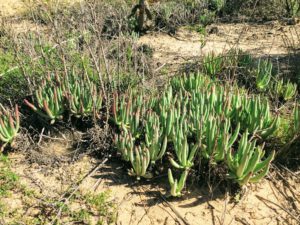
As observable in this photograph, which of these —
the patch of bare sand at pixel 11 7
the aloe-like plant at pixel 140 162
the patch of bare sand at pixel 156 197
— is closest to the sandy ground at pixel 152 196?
the patch of bare sand at pixel 156 197

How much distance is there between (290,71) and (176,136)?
282 centimetres

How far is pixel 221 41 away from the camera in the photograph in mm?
7074

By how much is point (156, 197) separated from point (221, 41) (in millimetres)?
4613

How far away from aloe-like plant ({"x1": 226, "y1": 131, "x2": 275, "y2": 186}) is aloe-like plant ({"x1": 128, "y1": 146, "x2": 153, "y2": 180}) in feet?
2.27

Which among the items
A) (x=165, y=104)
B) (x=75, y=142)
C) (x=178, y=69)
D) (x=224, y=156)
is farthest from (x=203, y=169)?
(x=178, y=69)

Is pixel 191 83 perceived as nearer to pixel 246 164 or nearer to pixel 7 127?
pixel 246 164

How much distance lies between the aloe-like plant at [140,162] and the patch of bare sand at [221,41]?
306cm

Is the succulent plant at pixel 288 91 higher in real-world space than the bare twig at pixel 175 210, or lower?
higher

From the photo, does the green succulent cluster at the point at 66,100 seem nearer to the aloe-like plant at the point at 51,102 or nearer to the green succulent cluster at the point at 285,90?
the aloe-like plant at the point at 51,102

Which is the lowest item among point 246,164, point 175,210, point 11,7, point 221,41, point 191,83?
point 175,210

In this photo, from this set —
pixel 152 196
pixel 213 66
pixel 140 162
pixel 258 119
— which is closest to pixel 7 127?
pixel 140 162

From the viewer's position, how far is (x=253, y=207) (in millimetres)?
3170

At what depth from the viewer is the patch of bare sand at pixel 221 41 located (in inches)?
250

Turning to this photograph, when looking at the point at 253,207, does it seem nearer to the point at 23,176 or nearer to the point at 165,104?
the point at 165,104
